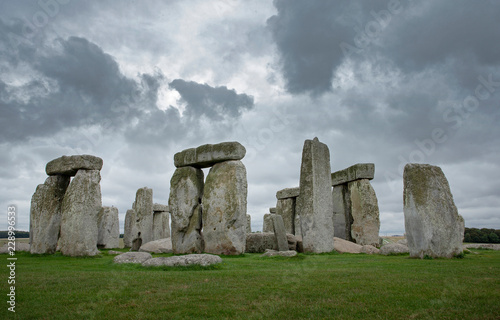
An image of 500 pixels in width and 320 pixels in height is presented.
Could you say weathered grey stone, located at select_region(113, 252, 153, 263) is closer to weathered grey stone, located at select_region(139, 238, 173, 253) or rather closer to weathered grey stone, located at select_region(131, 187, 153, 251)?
weathered grey stone, located at select_region(139, 238, 173, 253)

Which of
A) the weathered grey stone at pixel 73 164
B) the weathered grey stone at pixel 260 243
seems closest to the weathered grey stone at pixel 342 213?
the weathered grey stone at pixel 260 243

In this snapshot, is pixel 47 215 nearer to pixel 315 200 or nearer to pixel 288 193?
pixel 315 200

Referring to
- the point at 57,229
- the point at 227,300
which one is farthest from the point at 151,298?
the point at 57,229

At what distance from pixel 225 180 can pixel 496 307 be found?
9850 millimetres

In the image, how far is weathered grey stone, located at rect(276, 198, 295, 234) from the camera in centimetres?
2294

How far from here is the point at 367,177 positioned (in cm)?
1811

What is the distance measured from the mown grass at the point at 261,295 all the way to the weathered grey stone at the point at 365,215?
35.3 feet

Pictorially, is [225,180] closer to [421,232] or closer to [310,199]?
Result: [310,199]

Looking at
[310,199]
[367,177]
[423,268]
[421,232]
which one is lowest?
[423,268]

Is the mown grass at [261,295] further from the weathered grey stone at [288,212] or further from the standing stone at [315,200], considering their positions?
the weathered grey stone at [288,212]

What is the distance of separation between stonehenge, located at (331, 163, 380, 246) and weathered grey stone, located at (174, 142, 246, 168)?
724cm

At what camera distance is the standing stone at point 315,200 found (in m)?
13.0

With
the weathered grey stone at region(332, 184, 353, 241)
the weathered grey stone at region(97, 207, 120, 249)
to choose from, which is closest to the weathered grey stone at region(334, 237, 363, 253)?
the weathered grey stone at region(332, 184, 353, 241)

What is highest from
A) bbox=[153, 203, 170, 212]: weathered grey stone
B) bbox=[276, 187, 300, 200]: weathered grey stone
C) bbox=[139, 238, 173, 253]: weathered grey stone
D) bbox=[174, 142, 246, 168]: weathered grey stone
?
bbox=[174, 142, 246, 168]: weathered grey stone
